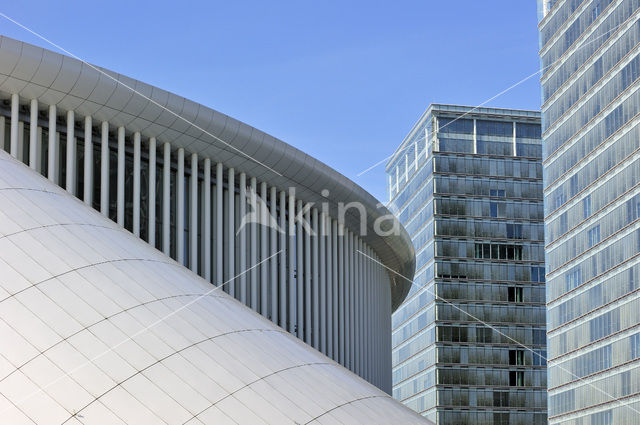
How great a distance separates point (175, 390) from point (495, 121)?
14005 centimetres

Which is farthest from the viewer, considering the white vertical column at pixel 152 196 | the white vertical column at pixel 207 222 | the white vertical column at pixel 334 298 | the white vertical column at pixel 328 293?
the white vertical column at pixel 334 298

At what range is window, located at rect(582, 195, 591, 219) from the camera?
10000 centimetres

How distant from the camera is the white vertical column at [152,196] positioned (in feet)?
124

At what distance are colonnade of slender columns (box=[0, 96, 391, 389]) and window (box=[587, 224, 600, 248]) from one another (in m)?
51.5

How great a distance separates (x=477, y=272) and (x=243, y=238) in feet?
365

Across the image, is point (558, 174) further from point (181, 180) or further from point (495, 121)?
point (181, 180)

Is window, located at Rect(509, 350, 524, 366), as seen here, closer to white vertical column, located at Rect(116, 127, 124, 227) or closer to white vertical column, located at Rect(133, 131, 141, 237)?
white vertical column, located at Rect(133, 131, 141, 237)

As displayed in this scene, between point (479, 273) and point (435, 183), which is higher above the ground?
point (435, 183)

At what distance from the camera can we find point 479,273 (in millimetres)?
149000

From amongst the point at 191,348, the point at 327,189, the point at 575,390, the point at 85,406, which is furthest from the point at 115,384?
the point at 575,390

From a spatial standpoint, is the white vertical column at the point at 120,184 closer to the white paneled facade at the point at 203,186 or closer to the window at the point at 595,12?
the white paneled facade at the point at 203,186

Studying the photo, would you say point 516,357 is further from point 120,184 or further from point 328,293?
point 120,184

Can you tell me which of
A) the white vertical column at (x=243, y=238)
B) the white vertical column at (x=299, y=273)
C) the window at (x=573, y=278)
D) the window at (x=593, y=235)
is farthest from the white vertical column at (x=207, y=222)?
the window at (x=573, y=278)

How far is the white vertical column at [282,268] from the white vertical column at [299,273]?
2.93ft
